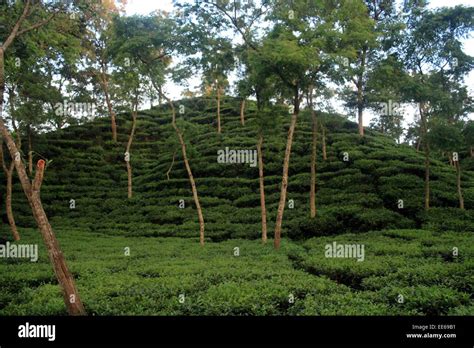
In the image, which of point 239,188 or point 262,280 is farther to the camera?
point 239,188

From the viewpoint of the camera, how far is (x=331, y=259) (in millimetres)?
14875

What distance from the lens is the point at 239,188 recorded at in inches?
1196

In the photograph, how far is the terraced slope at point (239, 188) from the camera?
22.6 meters

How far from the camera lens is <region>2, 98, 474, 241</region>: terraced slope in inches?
891

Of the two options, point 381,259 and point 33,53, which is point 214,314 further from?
point 33,53
